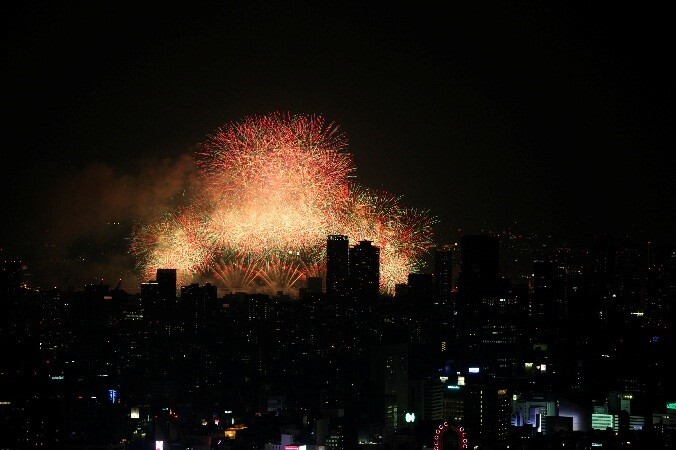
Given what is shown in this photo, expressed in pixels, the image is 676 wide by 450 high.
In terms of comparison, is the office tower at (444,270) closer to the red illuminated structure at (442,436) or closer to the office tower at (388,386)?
the office tower at (388,386)

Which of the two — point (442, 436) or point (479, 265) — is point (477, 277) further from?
point (442, 436)

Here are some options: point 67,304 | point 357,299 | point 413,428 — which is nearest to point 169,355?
point 67,304

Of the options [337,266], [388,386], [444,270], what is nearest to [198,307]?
[337,266]

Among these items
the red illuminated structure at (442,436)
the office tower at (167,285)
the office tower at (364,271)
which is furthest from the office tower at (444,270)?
the red illuminated structure at (442,436)

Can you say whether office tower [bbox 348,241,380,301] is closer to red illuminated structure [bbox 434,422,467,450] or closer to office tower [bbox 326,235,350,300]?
office tower [bbox 326,235,350,300]

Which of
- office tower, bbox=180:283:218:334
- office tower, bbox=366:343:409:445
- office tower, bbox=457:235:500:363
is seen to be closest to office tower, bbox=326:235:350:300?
office tower, bbox=366:343:409:445

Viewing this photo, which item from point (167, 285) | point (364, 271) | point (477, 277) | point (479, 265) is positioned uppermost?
point (479, 265)
